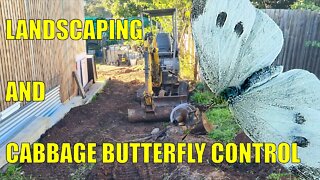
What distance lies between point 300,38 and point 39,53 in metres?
5.84

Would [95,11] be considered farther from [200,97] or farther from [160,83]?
[200,97]

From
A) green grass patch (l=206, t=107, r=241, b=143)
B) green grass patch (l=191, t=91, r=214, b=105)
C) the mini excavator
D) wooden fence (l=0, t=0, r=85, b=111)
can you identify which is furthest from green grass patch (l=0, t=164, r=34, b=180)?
green grass patch (l=191, t=91, r=214, b=105)

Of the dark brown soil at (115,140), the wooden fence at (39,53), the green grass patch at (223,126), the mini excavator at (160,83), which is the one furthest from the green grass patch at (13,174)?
the green grass patch at (223,126)

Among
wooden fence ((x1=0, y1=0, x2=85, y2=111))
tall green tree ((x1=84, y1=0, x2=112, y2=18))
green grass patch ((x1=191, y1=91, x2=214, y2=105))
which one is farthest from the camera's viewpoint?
tall green tree ((x1=84, y1=0, x2=112, y2=18))

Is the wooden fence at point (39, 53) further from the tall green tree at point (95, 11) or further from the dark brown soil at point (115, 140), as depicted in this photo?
the tall green tree at point (95, 11)

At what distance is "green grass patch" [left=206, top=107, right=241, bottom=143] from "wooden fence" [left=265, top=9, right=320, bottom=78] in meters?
1.58

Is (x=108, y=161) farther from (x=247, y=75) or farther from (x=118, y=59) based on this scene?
(x=118, y=59)

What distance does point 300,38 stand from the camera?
7211 millimetres

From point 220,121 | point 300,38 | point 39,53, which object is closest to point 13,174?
point 39,53

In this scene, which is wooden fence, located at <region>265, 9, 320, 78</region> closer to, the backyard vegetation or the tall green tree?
the backyard vegetation

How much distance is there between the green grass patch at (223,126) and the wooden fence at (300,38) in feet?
5.17

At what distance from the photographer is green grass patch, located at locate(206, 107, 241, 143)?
6460 millimetres

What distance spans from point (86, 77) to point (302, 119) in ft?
37.1

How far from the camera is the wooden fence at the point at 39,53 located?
627cm
